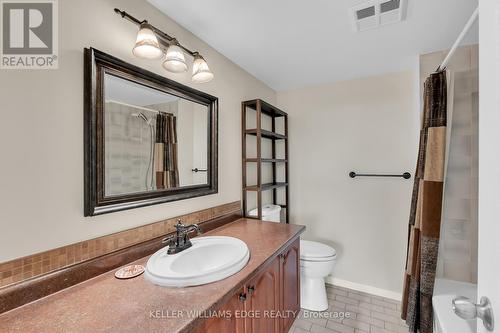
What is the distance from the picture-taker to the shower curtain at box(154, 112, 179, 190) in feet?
4.53

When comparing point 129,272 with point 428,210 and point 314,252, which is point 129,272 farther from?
point 428,210

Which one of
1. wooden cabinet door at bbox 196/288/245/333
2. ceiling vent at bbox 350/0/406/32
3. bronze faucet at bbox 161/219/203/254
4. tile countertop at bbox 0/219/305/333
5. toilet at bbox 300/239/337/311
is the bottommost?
toilet at bbox 300/239/337/311

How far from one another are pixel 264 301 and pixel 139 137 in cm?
115

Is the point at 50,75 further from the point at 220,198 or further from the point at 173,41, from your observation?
the point at 220,198

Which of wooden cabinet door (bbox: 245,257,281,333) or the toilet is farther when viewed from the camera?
the toilet

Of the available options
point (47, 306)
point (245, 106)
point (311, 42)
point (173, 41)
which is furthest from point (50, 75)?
point (311, 42)

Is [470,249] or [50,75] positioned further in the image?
[470,249]

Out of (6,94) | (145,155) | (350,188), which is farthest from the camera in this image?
(350,188)

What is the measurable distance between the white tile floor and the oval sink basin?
102 cm

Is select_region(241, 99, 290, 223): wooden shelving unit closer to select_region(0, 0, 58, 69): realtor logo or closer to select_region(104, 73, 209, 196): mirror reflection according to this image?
select_region(104, 73, 209, 196): mirror reflection

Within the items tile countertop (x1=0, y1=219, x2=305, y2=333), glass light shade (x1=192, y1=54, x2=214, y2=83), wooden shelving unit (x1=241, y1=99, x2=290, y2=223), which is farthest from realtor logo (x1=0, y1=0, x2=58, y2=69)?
wooden shelving unit (x1=241, y1=99, x2=290, y2=223)

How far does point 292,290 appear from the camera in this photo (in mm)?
1706

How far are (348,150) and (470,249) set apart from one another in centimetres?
123

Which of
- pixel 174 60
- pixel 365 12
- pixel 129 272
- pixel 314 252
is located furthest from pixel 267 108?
pixel 129 272
